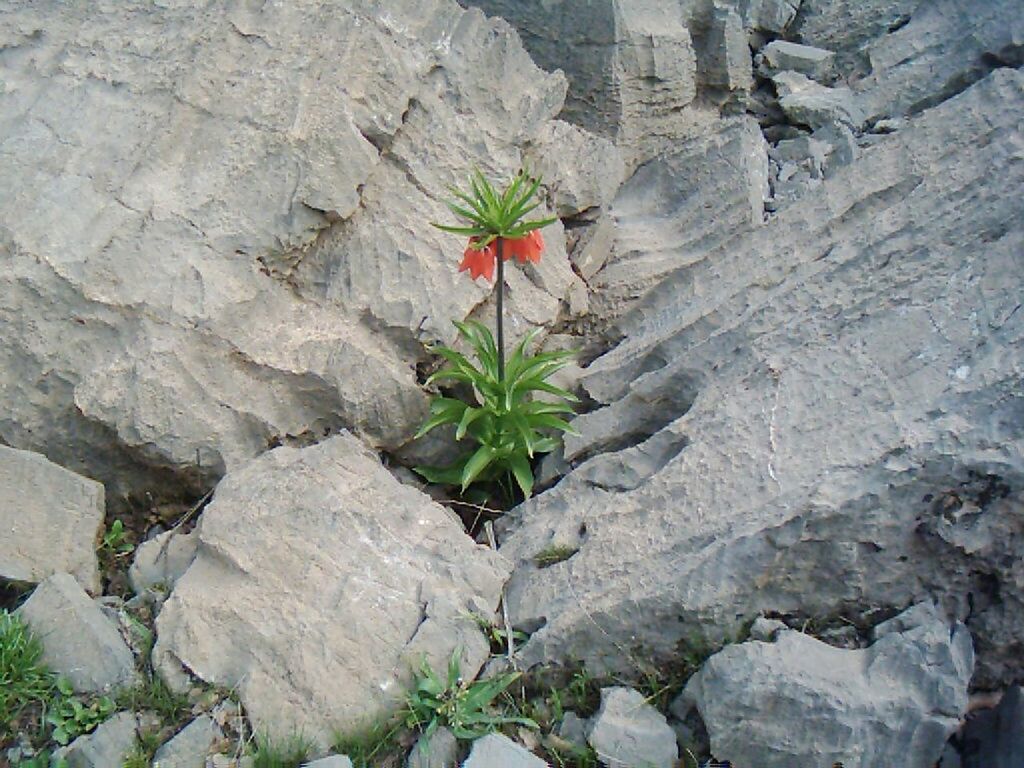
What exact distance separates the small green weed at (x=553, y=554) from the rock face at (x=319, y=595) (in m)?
0.14

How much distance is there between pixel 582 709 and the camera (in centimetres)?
347

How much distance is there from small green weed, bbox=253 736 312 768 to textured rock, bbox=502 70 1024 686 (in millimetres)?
763

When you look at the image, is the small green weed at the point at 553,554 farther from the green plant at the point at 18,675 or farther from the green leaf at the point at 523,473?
the green plant at the point at 18,675

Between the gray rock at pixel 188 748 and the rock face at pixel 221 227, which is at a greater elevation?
the rock face at pixel 221 227

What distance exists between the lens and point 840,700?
3.13 metres

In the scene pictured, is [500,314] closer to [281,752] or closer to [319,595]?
[319,595]

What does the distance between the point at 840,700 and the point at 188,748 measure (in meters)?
1.92

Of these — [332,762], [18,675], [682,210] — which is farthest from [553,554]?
[682,210]

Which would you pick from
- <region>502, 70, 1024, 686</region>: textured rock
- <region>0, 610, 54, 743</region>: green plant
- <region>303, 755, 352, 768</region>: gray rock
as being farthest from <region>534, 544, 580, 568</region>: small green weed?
<region>0, 610, 54, 743</region>: green plant

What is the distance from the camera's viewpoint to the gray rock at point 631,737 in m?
3.26

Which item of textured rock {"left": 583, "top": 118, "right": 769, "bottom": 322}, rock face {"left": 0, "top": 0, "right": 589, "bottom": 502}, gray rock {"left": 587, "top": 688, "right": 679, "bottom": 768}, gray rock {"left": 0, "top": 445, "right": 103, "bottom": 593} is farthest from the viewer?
textured rock {"left": 583, "top": 118, "right": 769, "bottom": 322}

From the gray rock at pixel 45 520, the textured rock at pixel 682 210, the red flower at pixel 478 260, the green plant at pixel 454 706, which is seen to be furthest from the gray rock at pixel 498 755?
the textured rock at pixel 682 210

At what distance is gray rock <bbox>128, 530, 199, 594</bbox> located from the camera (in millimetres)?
3770

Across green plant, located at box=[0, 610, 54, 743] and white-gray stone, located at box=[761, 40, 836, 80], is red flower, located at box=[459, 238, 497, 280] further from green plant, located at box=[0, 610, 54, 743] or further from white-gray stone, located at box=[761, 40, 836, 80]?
white-gray stone, located at box=[761, 40, 836, 80]
